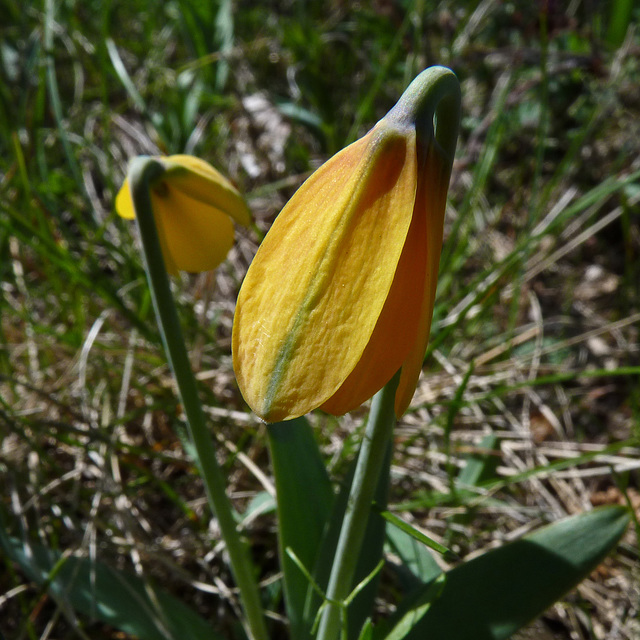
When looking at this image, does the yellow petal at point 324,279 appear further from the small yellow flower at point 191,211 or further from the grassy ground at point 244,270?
the grassy ground at point 244,270

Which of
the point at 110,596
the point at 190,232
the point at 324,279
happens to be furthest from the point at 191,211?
the point at 110,596

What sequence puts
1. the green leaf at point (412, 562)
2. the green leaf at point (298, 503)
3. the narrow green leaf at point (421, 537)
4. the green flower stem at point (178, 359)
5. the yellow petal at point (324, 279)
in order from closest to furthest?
1. the yellow petal at point (324, 279)
2. the narrow green leaf at point (421, 537)
3. the green flower stem at point (178, 359)
4. the green leaf at point (298, 503)
5. the green leaf at point (412, 562)

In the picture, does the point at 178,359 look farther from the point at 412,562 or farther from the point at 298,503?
the point at 412,562

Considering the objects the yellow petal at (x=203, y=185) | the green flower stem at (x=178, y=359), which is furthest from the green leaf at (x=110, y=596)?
the yellow petal at (x=203, y=185)

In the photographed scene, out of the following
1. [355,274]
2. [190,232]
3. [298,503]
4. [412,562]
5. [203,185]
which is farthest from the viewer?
[412,562]

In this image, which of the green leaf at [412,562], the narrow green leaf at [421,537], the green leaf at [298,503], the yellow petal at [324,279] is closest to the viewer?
the yellow petal at [324,279]
